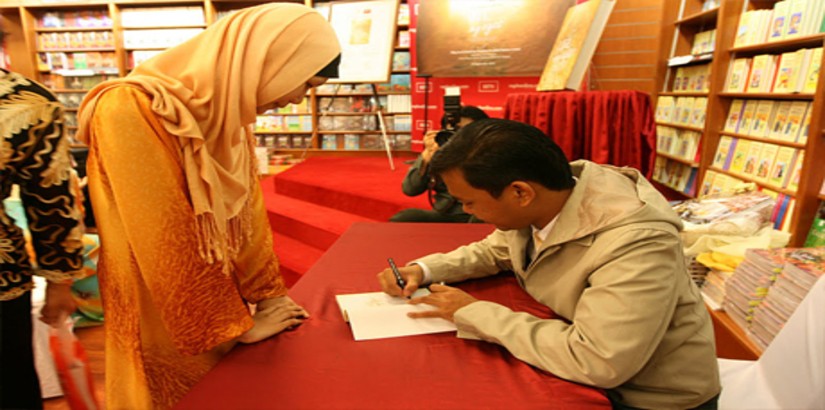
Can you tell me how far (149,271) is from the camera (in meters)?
0.98

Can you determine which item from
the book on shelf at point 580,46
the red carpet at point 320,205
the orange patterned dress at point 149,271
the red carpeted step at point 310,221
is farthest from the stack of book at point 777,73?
the orange patterned dress at point 149,271

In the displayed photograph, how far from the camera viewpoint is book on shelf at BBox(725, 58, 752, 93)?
3092mm

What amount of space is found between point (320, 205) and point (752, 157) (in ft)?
10.2

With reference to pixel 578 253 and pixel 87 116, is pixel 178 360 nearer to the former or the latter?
pixel 87 116

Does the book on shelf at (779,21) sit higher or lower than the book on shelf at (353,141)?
higher

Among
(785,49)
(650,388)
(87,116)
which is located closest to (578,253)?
(650,388)

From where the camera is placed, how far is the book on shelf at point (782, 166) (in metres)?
2.66

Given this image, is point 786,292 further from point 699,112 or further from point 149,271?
point 699,112

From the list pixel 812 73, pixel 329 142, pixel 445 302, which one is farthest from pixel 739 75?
pixel 329 142

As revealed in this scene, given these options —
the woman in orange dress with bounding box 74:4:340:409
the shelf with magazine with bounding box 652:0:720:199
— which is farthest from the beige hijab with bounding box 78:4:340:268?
the shelf with magazine with bounding box 652:0:720:199

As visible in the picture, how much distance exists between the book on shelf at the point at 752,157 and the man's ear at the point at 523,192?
8.73 ft

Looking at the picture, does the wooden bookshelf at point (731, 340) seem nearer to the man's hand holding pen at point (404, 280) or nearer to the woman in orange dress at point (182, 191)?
the man's hand holding pen at point (404, 280)

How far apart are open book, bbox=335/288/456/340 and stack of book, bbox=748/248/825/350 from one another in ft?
4.35

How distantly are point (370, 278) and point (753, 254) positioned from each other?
5.13 feet
